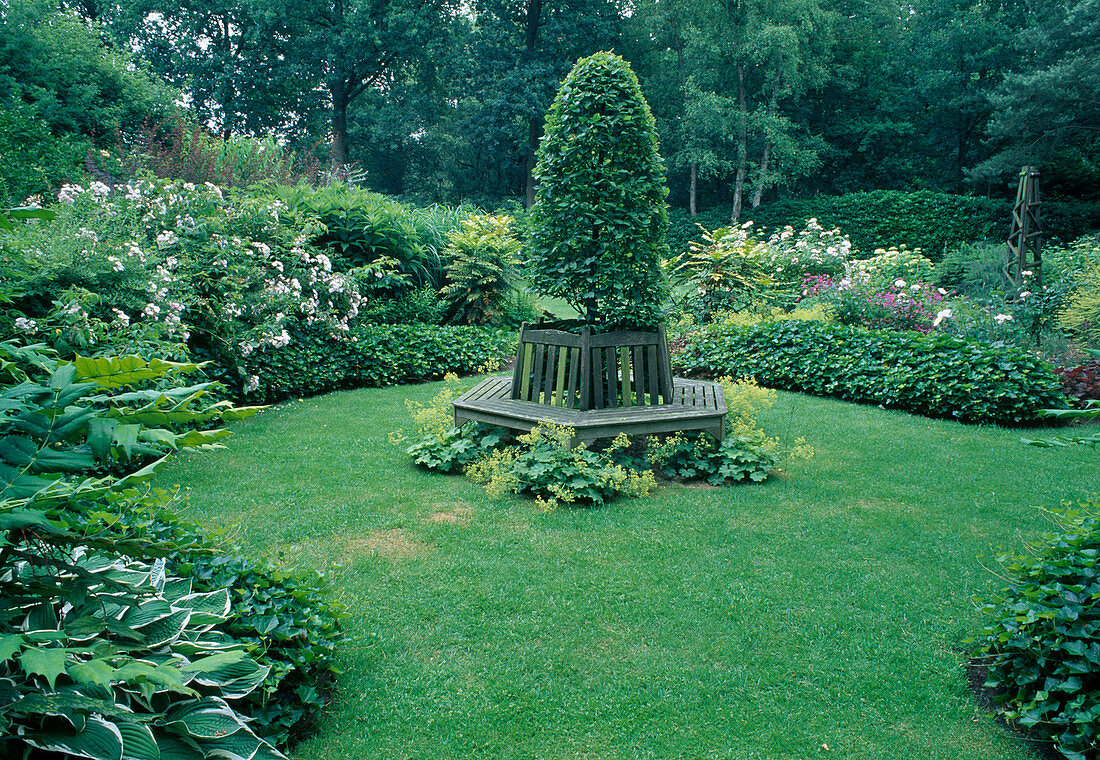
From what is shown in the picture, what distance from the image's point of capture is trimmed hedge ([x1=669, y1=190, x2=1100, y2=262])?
20.9 metres

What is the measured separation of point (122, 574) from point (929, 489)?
4.89m

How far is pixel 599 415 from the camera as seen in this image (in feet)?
16.1

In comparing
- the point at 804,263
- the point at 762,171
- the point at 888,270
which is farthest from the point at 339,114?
the point at 888,270

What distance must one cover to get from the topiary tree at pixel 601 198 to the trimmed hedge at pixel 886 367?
11.0 feet

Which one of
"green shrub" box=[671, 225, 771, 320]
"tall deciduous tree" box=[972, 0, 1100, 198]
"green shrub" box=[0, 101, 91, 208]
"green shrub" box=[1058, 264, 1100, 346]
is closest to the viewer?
"green shrub" box=[1058, 264, 1100, 346]

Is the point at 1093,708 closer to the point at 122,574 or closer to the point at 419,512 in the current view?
the point at 122,574

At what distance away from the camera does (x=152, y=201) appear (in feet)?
22.5

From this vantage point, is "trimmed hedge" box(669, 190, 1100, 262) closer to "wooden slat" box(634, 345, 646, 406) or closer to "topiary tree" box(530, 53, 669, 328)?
"topiary tree" box(530, 53, 669, 328)

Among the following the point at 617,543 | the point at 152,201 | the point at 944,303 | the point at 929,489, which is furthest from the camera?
the point at 944,303

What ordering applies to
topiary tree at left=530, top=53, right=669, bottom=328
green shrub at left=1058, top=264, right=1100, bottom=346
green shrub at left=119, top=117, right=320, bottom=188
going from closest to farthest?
topiary tree at left=530, top=53, right=669, bottom=328, green shrub at left=1058, top=264, right=1100, bottom=346, green shrub at left=119, top=117, right=320, bottom=188

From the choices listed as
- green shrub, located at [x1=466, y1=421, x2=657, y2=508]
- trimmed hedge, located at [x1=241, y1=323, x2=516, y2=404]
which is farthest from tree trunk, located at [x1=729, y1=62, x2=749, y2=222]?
green shrub, located at [x1=466, y1=421, x2=657, y2=508]

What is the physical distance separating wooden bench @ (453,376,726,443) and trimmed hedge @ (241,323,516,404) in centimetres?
285

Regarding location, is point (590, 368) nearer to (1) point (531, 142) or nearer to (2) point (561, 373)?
(2) point (561, 373)

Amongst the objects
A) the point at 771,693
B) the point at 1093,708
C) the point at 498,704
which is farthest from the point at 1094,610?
the point at 498,704
